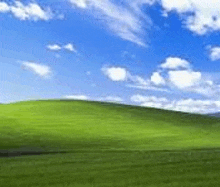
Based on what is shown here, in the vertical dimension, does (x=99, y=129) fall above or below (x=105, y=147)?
above

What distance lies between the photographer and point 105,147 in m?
39.9

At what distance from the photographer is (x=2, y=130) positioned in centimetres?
4972

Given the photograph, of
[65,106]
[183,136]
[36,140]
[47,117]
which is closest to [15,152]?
[36,140]

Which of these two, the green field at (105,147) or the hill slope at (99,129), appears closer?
the green field at (105,147)

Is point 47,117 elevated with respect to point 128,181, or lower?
elevated

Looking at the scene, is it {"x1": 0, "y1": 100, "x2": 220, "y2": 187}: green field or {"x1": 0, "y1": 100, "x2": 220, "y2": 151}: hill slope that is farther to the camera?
{"x1": 0, "y1": 100, "x2": 220, "y2": 151}: hill slope

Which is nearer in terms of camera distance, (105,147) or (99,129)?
(105,147)

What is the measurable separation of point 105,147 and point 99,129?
49.1 ft

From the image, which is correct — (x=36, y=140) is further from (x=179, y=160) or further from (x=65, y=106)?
(x=65, y=106)

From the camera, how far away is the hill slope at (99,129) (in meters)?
42.4

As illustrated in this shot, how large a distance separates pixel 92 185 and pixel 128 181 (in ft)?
5.03

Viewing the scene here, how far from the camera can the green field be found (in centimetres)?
1711

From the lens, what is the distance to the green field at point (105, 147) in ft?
56.1

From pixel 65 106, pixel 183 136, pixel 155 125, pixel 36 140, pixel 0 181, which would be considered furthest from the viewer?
pixel 65 106
